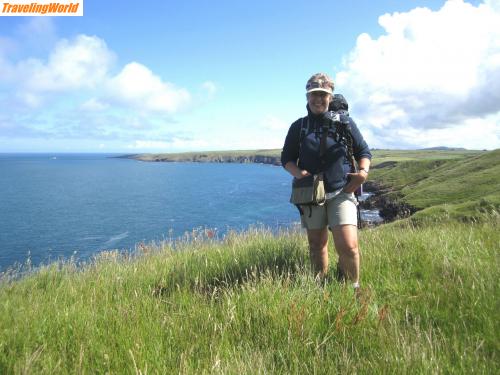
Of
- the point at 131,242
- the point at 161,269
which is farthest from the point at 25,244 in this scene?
the point at 161,269

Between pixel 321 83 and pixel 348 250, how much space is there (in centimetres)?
202

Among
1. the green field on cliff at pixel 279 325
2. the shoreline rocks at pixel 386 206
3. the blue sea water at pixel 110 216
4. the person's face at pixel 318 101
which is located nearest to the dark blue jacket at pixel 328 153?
the person's face at pixel 318 101

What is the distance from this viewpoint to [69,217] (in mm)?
64062

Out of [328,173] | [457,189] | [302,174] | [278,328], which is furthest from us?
[457,189]

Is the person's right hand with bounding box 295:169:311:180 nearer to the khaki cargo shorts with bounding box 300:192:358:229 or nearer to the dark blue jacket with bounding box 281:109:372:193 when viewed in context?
the dark blue jacket with bounding box 281:109:372:193

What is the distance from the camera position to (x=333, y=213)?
4.57 m

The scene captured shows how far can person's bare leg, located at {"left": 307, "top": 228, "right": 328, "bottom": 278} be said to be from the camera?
4.76 meters

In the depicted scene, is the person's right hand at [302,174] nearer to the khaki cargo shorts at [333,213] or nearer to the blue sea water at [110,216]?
the khaki cargo shorts at [333,213]

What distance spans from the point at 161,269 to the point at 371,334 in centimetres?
345

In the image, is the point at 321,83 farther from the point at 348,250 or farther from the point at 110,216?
the point at 110,216

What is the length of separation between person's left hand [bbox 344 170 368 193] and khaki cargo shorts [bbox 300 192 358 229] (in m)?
0.07

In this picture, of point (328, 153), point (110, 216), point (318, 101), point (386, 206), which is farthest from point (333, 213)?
point (386, 206)

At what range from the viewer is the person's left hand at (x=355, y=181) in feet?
14.9

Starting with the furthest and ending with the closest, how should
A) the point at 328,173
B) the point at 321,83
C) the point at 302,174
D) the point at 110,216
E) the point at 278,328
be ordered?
the point at 110,216, the point at 302,174, the point at 328,173, the point at 321,83, the point at 278,328
